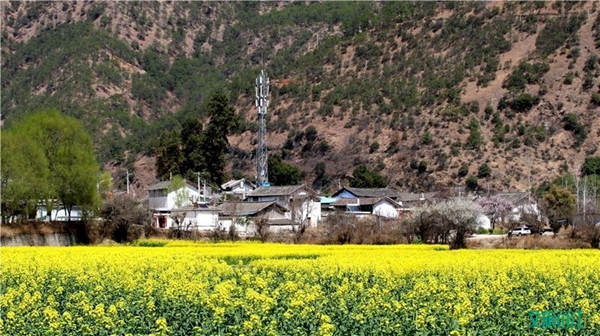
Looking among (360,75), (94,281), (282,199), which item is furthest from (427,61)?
(94,281)

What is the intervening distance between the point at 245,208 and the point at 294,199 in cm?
567

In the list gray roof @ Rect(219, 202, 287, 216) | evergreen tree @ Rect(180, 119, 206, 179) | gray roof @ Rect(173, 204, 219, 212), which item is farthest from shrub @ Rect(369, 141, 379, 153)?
gray roof @ Rect(173, 204, 219, 212)

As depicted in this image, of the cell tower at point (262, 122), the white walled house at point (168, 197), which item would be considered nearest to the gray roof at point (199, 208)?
the white walled house at point (168, 197)

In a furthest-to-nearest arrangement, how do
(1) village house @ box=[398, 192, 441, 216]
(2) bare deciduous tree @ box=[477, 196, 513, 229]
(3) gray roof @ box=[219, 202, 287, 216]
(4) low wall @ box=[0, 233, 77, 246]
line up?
(1) village house @ box=[398, 192, 441, 216]
(2) bare deciduous tree @ box=[477, 196, 513, 229]
(3) gray roof @ box=[219, 202, 287, 216]
(4) low wall @ box=[0, 233, 77, 246]

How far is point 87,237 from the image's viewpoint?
66.9 metres

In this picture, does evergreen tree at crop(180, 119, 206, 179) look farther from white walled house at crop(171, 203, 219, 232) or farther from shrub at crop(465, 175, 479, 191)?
shrub at crop(465, 175, 479, 191)

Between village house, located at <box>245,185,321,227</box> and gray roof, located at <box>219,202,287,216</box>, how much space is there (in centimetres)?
222

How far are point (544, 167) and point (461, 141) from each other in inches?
394

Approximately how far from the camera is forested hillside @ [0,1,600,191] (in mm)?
98688

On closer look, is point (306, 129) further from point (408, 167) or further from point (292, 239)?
point (292, 239)

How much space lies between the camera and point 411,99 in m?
110

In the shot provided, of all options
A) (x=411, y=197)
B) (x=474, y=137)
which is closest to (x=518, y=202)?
(x=411, y=197)

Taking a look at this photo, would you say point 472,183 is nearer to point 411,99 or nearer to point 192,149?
point 411,99

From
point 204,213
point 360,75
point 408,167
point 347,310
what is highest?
point 360,75
